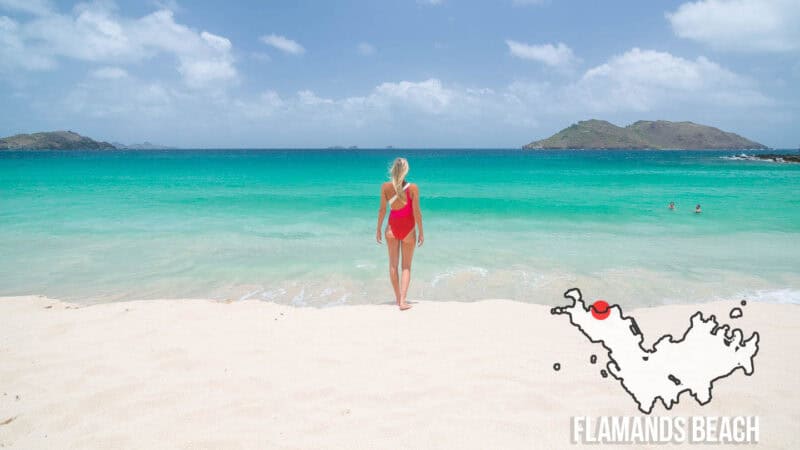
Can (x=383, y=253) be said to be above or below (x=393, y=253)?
below

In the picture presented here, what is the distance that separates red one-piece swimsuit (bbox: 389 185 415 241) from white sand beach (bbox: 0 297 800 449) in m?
1.12

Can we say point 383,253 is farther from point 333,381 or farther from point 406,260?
point 333,381

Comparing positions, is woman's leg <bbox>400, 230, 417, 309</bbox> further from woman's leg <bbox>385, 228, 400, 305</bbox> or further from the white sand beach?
the white sand beach

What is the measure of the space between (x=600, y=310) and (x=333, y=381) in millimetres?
2399

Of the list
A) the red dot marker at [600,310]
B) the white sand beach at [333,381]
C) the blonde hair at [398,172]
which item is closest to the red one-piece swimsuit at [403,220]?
the blonde hair at [398,172]

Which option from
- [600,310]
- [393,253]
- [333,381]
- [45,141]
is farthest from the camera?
[45,141]

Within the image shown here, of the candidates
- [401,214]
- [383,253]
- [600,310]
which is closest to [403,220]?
[401,214]

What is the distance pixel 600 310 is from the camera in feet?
9.82

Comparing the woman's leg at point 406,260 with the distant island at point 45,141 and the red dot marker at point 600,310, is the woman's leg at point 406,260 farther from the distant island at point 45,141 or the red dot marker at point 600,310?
the distant island at point 45,141

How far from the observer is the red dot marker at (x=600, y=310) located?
2.94 m

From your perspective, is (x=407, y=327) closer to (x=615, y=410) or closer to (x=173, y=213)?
(x=615, y=410)

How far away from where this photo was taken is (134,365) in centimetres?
446

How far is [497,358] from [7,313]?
6.91 metres

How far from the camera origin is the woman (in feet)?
19.1
